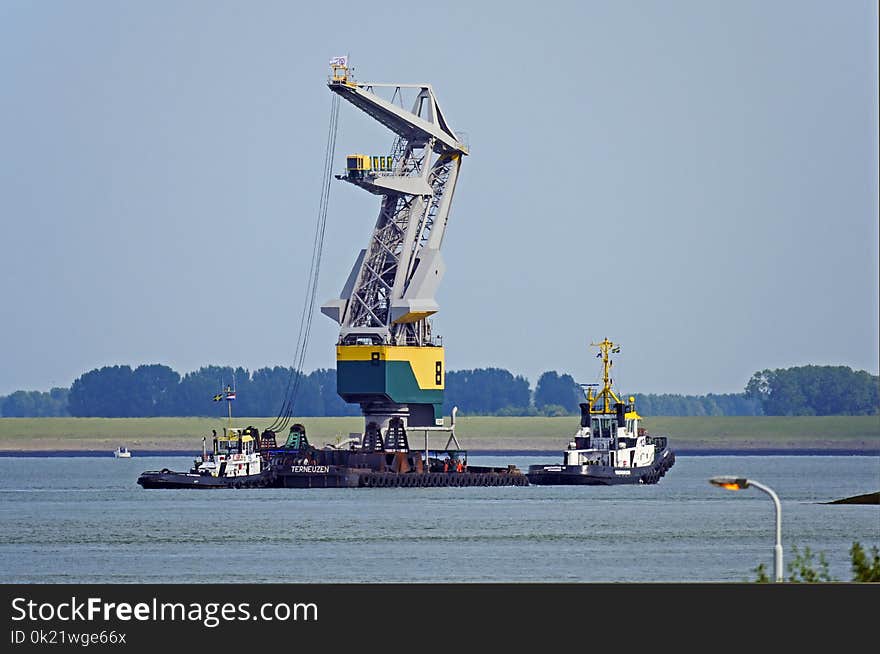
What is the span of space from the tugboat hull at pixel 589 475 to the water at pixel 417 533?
0.55m

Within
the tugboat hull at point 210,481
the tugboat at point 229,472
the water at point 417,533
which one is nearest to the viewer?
the water at point 417,533

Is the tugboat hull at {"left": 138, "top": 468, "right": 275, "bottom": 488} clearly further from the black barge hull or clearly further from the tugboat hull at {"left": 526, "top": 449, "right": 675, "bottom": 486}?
the tugboat hull at {"left": 526, "top": 449, "right": 675, "bottom": 486}

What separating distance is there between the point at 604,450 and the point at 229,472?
13263 mm

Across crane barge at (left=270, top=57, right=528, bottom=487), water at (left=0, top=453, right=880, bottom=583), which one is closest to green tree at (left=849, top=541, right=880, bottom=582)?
water at (left=0, top=453, right=880, bottom=583)

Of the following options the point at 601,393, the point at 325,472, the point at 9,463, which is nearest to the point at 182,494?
the point at 325,472

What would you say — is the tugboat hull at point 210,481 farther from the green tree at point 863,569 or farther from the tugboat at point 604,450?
the green tree at point 863,569

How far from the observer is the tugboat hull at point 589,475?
66.1m

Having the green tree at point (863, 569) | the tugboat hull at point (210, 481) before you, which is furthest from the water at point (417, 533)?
the green tree at point (863, 569)

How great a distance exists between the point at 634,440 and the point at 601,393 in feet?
10.2

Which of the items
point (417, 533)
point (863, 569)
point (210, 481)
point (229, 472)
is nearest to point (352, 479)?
point (229, 472)

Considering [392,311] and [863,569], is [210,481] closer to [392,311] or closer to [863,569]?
[392,311]
